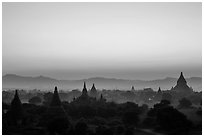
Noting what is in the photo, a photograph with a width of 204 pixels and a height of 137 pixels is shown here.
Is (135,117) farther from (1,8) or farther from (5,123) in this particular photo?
(1,8)

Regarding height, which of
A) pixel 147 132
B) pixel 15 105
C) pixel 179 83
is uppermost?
pixel 179 83

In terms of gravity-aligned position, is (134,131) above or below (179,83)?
below

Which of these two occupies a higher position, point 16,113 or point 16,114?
point 16,113

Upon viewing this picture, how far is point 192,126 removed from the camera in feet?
119

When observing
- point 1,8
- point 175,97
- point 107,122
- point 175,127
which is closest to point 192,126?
point 175,127

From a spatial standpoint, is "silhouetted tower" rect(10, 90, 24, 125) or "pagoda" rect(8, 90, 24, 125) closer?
"pagoda" rect(8, 90, 24, 125)

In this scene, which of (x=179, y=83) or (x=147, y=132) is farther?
(x=179, y=83)

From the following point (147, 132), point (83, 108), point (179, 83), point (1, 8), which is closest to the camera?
point (1, 8)

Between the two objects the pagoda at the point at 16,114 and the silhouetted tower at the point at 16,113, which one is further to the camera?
the silhouetted tower at the point at 16,113

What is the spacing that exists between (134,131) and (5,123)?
17126mm

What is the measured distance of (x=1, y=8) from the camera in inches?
1110

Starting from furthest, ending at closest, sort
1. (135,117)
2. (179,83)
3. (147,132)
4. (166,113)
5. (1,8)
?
1. (179,83)
2. (135,117)
3. (166,113)
4. (147,132)
5. (1,8)

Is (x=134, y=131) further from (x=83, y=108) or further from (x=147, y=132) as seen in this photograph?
(x=83, y=108)

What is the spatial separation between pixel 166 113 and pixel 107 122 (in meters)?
8.48
